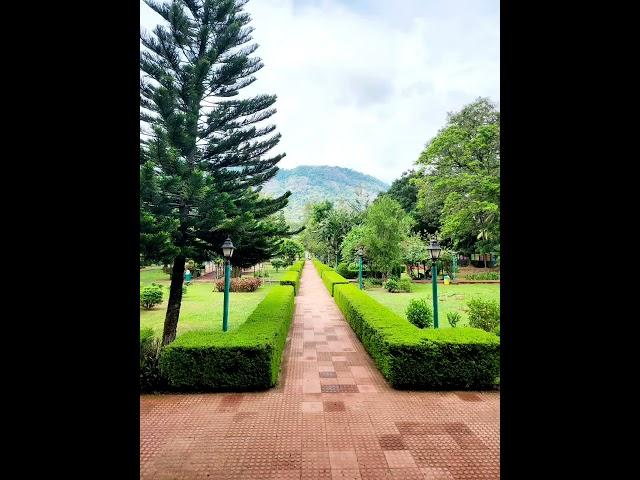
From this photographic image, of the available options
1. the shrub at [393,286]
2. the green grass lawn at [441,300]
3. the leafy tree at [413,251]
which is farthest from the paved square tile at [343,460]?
the leafy tree at [413,251]

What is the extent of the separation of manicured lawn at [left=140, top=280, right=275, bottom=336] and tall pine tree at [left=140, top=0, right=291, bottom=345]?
2.40m

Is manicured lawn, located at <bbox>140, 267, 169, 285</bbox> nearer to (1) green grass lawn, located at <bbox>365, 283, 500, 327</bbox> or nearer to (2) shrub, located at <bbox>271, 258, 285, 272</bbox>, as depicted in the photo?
(2) shrub, located at <bbox>271, 258, 285, 272</bbox>

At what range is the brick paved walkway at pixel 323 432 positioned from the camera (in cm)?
348

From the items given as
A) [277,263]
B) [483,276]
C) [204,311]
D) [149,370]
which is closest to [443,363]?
[149,370]

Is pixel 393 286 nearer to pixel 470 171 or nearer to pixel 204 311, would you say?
pixel 470 171

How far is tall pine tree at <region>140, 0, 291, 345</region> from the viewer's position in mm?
7184

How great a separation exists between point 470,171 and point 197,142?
47.0 ft

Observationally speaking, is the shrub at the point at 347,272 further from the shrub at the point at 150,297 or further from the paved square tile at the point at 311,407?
the paved square tile at the point at 311,407

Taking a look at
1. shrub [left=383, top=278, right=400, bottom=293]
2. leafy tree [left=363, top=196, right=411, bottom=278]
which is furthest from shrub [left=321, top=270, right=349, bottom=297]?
leafy tree [left=363, top=196, right=411, bottom=278]

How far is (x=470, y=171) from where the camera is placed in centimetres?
1817
